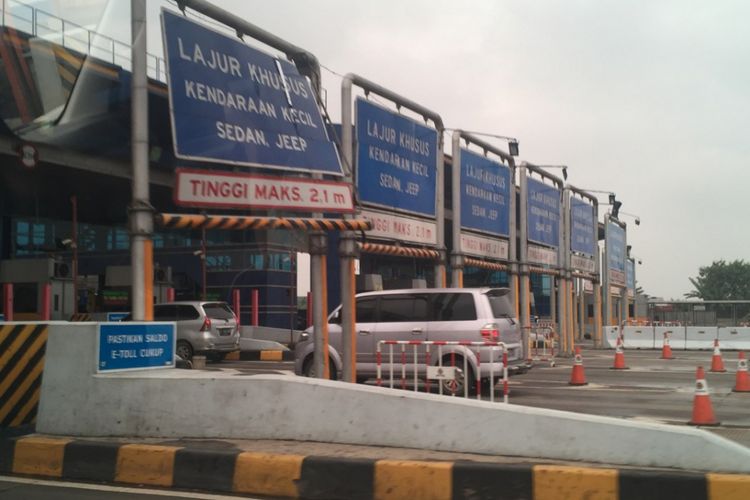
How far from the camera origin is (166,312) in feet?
65.7

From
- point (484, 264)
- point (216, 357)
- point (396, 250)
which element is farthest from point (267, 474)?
point (216, 357)

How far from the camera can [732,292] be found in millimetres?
85688

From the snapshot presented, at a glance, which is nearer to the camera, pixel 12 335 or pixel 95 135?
pixel 12 335

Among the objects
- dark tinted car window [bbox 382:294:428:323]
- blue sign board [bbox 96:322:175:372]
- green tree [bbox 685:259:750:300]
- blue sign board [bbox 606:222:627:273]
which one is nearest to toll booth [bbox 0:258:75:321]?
dark tinted car window [bbox 382:294:428:323]

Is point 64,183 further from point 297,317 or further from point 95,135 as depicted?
point 297,317

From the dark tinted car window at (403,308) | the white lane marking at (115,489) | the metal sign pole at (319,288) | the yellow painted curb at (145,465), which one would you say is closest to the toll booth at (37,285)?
the dark tinted car window at (403,308)

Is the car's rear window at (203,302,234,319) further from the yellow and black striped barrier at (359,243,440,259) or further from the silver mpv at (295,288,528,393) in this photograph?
the yellow and black striped barrier at (359,243,440,259)

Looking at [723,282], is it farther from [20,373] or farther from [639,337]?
[20,373]

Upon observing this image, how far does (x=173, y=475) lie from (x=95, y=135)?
5401 millimetres

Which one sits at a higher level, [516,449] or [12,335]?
[12,335]

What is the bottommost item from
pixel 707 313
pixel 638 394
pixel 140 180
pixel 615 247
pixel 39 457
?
pixel 638 394

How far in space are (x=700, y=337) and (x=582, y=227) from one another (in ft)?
23.7

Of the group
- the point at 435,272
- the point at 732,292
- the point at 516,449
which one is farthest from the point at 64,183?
the point at 732,292

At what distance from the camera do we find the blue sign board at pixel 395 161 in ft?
41.5
